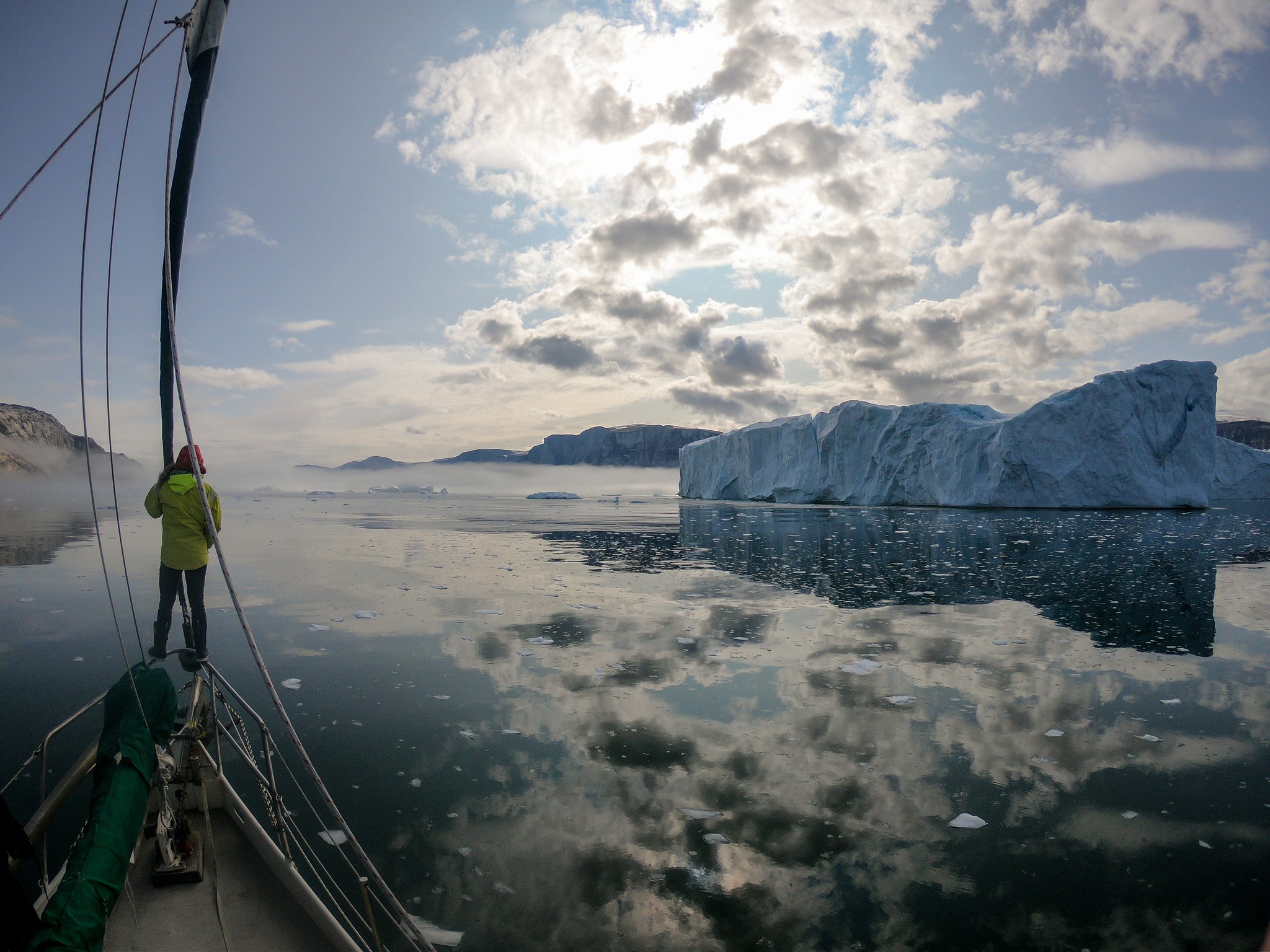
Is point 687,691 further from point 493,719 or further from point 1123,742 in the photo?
point 1123,742

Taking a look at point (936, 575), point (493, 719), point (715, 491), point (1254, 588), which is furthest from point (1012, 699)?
point (715, 491)

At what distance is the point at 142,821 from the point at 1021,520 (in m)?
26.6

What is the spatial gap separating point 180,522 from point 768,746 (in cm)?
474

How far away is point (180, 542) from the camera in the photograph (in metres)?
5.13

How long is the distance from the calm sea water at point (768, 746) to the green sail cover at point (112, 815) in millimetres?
692

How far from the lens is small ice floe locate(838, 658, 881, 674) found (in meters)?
5.19

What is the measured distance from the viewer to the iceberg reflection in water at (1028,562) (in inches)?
296

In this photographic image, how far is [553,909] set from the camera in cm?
231

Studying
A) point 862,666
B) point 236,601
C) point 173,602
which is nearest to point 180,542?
point 173,602

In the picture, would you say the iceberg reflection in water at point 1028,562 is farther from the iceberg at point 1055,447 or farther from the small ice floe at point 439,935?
the small ice floe at point 439,935

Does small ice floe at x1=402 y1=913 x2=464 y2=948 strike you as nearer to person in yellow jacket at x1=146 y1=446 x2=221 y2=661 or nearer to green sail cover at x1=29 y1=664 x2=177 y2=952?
green sail cover at x1=29 y1=664 x2=177 y2=952

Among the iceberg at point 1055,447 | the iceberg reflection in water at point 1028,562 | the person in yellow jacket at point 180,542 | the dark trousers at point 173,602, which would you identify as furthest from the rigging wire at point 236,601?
the iceberg at point 1055,447

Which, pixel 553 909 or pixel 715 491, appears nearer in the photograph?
pixel 553 909

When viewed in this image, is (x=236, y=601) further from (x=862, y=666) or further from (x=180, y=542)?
(x=862, y=666)
